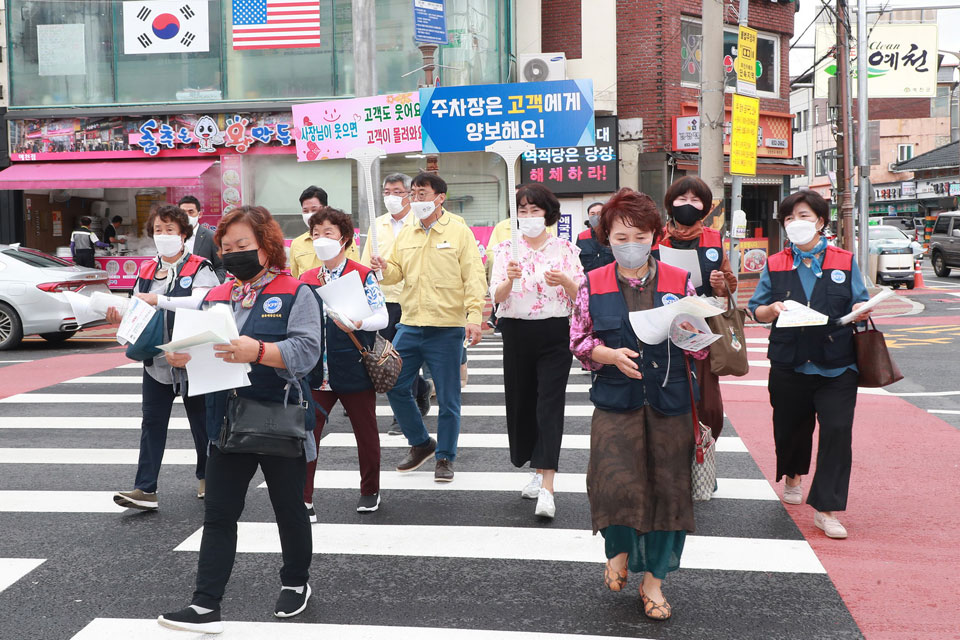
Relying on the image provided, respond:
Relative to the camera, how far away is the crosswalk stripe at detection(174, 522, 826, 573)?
4.89m

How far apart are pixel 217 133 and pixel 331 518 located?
1611 cm

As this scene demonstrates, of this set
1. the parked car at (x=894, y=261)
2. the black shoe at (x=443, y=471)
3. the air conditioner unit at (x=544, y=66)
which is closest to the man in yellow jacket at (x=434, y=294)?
the black shoe at (x=443, y=471)

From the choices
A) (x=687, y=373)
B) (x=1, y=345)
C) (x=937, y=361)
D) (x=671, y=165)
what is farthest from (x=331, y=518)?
(x=671, y=165)

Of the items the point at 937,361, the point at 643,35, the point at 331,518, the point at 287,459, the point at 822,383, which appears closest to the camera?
the point at 287,459

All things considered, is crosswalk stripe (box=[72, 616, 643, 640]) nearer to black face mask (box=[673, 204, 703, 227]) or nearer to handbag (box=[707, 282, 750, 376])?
handbag (box=[707, 282, 750, 376])

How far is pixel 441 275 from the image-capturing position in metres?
6.32

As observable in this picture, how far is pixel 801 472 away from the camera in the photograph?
5.85 meters

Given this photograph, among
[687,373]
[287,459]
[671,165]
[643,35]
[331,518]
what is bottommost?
[331,518]

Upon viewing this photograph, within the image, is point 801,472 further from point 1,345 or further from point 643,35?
point 643,35

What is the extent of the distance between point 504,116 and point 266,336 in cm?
1057

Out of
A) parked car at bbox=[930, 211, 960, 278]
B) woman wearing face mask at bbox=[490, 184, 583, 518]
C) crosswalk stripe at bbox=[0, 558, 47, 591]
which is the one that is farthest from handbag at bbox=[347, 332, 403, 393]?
parked car at bbox=[930, 211, 960, 278]

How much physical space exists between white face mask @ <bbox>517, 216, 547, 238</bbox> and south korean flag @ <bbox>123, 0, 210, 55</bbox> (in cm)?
1659

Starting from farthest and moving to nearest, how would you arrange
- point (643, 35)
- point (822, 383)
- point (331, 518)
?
point (643, 35) < point (331, 518) < point (822, 383)

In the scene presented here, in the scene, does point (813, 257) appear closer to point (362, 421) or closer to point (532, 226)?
point (532, 226)
